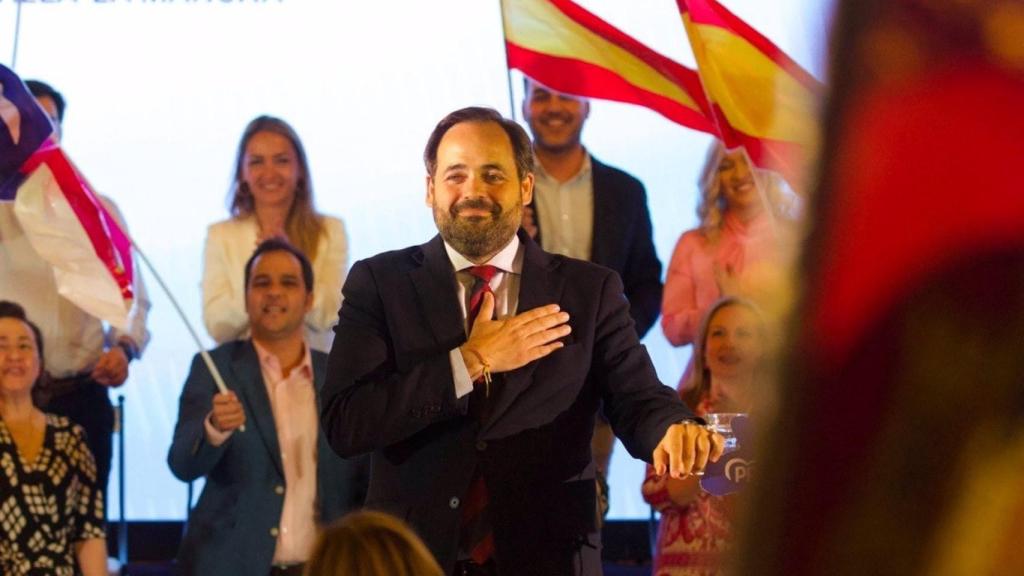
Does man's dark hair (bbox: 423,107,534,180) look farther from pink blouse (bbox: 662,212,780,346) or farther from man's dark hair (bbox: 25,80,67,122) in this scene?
man's dark hair (bbox: 25,80,67,122)

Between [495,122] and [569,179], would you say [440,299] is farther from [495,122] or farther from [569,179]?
[569,179]

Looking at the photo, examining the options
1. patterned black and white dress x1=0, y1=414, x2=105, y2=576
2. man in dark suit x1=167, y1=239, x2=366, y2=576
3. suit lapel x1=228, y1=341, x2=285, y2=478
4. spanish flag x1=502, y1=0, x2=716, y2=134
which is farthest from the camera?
spanish flag x1=502, y1=0, x2=716, y2=134

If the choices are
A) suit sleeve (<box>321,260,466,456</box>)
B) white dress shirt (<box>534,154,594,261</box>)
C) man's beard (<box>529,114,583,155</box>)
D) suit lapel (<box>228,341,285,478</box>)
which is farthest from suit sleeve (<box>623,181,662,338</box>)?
suit sleeve (<box>321,260,466,456</box>)

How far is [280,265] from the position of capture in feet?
17.5

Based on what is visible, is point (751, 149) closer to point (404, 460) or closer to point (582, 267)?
point (582, 267)

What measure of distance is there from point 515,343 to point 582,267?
36 centimetres

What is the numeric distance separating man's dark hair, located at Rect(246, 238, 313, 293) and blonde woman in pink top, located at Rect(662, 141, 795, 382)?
1.17m

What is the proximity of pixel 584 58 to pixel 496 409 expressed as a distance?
2607 mm

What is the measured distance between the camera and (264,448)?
16.6 feet

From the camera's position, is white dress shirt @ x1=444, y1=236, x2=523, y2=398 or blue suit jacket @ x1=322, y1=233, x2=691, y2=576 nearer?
blue suit jacket @ x1=322, y1=233, x2=691, y2=576

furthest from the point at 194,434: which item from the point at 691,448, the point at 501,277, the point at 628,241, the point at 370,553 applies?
the point at 370,553

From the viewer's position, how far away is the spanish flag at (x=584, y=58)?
5309mm

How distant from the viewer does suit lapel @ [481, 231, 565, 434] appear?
114 inches

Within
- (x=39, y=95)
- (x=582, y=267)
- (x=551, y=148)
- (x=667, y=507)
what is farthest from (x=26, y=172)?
(x=582, y=267)
